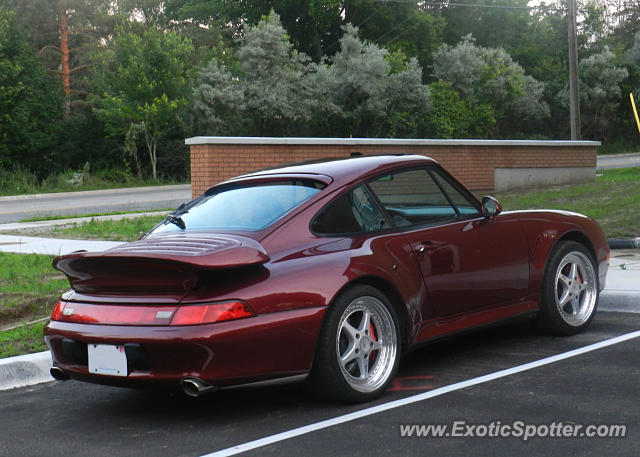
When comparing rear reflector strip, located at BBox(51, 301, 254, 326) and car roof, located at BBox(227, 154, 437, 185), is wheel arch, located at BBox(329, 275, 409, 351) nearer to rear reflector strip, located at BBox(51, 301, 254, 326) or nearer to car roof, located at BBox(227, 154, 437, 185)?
car roof, located at BBox(227, 154, 437, 185)

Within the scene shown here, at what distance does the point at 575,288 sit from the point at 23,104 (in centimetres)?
3214

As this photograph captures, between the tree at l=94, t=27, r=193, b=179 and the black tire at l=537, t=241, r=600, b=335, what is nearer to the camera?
the black tire at l=537, t=241, r=600, b=335

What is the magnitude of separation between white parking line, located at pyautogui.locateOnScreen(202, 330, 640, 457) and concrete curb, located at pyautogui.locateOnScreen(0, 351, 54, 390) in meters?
2.32

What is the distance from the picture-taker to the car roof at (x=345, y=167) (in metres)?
5.37

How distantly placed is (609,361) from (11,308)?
5151mm

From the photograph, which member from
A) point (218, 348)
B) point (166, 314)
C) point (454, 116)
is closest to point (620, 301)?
point (218, 348)

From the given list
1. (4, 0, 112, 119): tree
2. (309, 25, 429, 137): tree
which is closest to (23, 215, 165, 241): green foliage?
(309, 25, 429, 137): tree

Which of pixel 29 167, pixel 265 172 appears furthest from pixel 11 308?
pixel 29 167

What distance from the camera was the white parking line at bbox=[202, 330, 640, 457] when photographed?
13.8 feet

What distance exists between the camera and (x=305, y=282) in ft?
15.2

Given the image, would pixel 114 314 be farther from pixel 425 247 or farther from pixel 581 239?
pixel 581 239

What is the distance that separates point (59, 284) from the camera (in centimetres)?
890

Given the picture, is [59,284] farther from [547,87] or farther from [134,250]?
[547,87]

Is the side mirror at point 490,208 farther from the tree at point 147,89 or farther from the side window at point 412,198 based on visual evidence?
the tree at point 147,89
